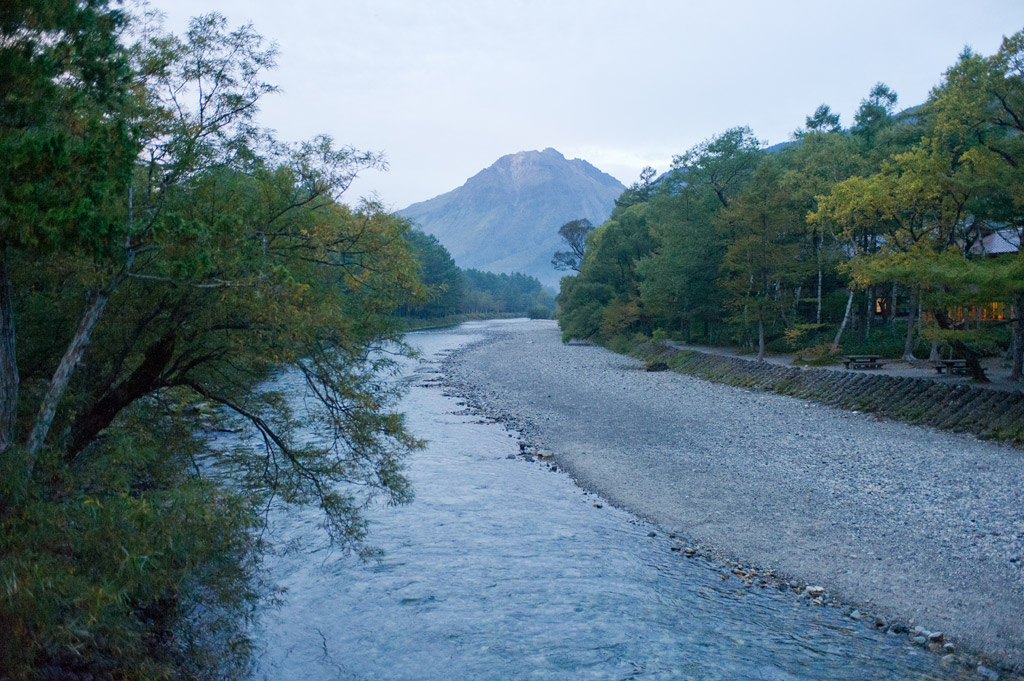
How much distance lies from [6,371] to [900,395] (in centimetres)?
2409

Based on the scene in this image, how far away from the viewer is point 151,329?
30.6 ft

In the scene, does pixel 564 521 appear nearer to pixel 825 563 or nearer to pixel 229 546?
pixel 825 563

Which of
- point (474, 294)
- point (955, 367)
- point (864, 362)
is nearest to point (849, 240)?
point (864, 362)

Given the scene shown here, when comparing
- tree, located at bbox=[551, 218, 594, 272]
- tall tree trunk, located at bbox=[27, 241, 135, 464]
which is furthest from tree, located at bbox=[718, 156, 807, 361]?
tree, located at bbox=[551, 218, 594, 272]

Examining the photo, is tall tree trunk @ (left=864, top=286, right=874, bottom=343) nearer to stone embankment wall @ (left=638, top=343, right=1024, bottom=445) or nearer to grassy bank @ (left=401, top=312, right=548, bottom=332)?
stone embankment wall @ (left=638, top=343, right=1024, bottom=445)

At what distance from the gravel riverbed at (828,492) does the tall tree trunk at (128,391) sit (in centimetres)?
969

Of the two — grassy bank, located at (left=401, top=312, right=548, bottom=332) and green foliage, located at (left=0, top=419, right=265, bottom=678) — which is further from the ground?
grassy bank, located at (left=401, top=312, right=548, bottom=332)

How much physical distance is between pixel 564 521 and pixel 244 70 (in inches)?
399

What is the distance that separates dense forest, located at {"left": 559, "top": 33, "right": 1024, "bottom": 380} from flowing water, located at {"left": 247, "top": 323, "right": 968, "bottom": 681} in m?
13.7

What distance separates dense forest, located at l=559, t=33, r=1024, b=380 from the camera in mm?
19750

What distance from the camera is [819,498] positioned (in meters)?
14.0

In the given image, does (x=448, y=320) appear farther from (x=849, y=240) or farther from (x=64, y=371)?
(x=64, y=371)

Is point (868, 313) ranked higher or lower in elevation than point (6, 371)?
higher

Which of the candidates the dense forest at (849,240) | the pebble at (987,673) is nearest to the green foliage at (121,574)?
the pebble at (987,673)
